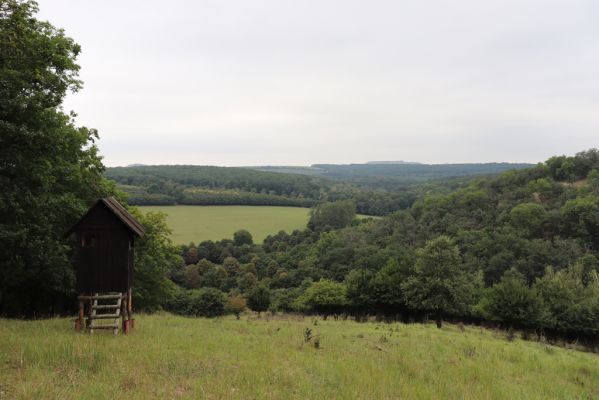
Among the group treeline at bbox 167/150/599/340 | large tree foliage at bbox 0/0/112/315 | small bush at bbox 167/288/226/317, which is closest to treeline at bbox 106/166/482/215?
treeline at bbox 167/150/599/340

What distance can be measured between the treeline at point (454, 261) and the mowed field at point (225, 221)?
19.3 ft

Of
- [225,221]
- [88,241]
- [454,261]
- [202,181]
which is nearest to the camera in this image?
[88,241]

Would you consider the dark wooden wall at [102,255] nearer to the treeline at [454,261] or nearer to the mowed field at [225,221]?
the treeline at [454,261]

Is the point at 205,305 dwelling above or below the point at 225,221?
below

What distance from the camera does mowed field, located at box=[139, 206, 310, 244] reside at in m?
114

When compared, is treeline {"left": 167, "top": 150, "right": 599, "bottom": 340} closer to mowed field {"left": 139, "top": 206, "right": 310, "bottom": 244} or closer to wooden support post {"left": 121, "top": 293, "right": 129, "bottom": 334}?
mowed field {"left": 139, "top": 206, "right": 310, "bottom": 244}

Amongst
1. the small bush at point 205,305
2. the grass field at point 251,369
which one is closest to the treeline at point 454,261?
the small bush at point 205,305

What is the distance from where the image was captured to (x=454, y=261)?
1590 inches

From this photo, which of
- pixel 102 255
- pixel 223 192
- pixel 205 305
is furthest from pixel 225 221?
pixel 102 255

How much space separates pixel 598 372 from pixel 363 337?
9157 millimetres

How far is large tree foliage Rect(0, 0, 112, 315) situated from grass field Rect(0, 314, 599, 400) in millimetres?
4168

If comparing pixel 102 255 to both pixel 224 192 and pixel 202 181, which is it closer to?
pixel 224 192

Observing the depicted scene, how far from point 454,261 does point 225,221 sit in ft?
324

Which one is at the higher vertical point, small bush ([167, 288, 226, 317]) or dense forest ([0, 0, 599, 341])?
dense forest ([0, 0, 599, 341])
